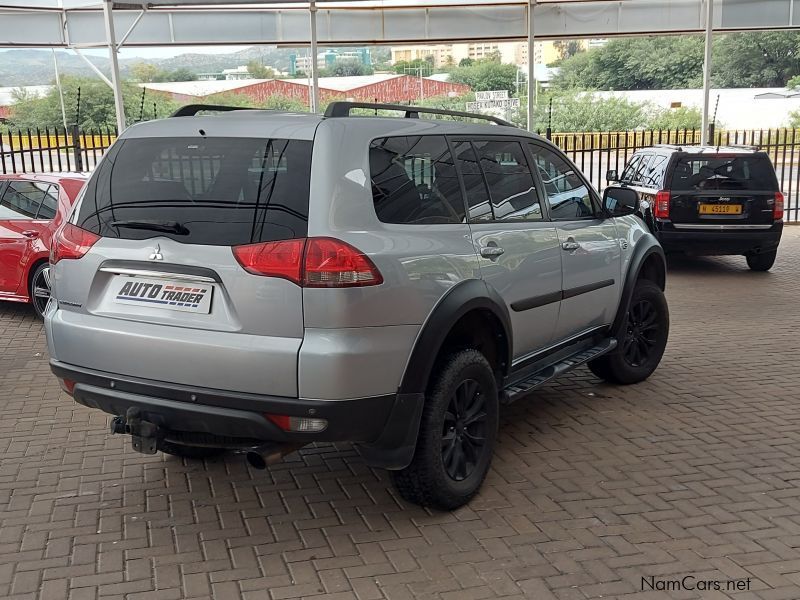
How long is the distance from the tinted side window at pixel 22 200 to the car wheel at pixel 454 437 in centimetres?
603

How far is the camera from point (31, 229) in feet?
27.0

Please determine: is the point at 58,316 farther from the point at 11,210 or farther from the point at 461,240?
the point at 11,210

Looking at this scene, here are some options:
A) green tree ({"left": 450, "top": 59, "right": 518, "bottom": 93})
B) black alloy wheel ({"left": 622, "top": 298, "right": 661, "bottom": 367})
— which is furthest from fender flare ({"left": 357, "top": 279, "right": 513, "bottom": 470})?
green tree ({"left": 450, "top": 59, "right": 518, "bottom": 93})

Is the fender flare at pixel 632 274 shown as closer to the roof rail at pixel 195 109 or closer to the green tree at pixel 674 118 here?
the roof rail at pixel 195 109

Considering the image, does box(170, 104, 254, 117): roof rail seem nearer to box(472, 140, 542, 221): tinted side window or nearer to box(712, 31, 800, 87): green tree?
box(472, 140, 542, 221): tinted side window

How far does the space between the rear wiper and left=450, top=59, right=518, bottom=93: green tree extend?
33.1 m

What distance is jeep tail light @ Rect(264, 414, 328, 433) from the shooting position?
3.35 m

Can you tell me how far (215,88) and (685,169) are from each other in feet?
74.4

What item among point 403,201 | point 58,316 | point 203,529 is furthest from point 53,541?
point 403,201

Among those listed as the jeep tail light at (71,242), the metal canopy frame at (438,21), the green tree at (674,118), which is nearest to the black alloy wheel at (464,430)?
Answer: the jeep tail light at (71,242)

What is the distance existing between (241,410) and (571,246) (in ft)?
8.17

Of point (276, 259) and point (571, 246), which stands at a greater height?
point (276, 259)

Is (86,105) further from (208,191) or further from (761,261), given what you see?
(208,191)

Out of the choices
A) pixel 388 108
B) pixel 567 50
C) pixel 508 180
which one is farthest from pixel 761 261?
pixel 567 50
